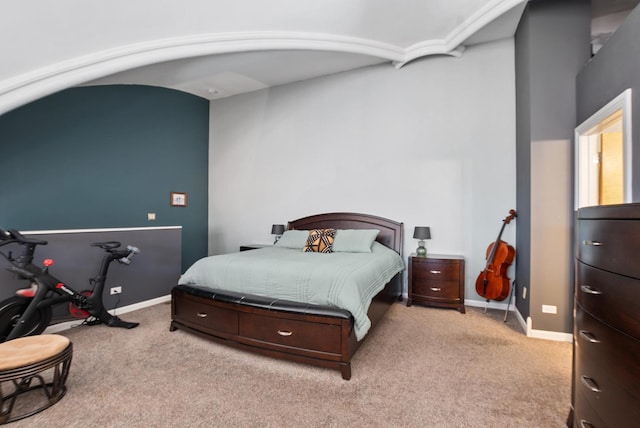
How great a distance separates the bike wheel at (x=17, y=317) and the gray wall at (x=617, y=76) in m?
4.61

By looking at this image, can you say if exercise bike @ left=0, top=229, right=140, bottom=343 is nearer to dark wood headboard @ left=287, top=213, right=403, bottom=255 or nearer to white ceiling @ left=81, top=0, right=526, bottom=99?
white ceiling @ left=81, top=0, right=526, bottom=99

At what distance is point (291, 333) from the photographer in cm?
225

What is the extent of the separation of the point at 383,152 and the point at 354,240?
4.51 feet

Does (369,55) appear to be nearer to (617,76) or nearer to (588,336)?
(617,76)

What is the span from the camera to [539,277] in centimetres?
281

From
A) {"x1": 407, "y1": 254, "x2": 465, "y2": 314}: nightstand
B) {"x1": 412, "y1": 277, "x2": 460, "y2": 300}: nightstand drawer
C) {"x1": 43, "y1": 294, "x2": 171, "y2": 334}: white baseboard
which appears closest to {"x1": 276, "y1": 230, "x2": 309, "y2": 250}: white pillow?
{"x1": 407, "y1": 254, "x2": 465, "y2": 314}: nightstand

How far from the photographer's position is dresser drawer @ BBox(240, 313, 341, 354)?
2139mm

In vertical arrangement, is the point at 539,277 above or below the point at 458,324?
above

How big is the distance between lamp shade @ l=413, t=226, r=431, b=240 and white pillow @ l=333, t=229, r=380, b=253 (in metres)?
0.49

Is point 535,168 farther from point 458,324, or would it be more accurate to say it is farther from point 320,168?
point 320,168

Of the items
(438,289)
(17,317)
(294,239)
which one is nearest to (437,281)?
(438,289)

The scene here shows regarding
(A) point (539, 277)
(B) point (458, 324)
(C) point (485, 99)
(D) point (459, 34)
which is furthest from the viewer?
(C) point (485, 99)

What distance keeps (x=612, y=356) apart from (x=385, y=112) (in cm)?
374

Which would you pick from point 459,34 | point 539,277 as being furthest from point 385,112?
point 539,277
